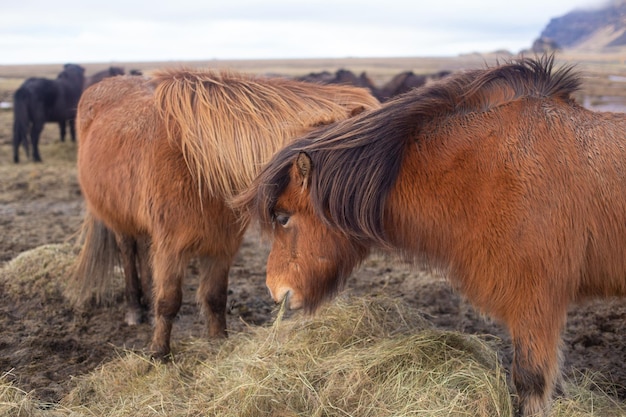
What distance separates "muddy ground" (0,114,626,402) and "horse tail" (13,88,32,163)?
6584mm

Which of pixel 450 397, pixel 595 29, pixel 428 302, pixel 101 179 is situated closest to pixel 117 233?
pixel 101 179

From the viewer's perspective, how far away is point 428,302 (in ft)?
17.3

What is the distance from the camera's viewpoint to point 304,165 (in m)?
3.03

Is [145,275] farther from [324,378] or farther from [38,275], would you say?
[324,378]

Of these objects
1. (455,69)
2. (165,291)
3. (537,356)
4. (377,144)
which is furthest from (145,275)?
(455,69)

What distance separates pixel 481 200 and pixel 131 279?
11.3 feet

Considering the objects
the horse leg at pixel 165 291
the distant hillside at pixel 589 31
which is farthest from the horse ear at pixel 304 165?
the distant hillside at pixel 589 31

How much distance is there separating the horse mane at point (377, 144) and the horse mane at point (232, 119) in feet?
1.50

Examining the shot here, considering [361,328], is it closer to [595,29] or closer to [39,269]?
[39,269]

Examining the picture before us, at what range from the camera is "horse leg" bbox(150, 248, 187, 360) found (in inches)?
153

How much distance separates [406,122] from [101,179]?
2.58 metres

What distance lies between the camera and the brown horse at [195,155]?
3748 mm

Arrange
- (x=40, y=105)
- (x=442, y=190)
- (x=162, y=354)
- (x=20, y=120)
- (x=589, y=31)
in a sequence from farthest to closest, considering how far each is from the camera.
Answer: (x=589, y=31), (x=40, y=105), (x=20, y=120), (x=162, y=354), (x=442, y=190)

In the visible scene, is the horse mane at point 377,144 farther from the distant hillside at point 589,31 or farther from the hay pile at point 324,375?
the distant hillside at point 589,31
